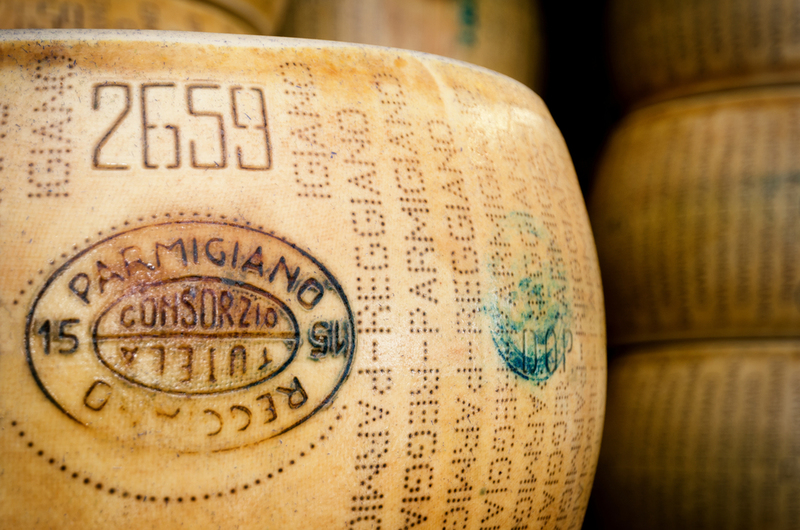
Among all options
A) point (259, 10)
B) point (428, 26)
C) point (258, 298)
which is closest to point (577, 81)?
point (428, 26)

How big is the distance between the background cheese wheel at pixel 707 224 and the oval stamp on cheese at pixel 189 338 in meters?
0.67

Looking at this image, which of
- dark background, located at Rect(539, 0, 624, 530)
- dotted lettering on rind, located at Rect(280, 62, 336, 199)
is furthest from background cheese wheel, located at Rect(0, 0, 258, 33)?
dark background, located at Rect(539, 0, 624, 530)

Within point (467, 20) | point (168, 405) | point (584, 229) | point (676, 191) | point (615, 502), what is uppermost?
point (467, 20)

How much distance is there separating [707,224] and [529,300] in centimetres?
55

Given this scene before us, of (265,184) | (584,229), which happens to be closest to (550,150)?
(584,229)

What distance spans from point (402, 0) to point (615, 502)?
80 centimetres

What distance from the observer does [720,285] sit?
93 centimetres

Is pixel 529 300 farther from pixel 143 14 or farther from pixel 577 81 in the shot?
pixel 577 81

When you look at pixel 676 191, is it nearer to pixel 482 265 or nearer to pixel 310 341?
pixel 482 265

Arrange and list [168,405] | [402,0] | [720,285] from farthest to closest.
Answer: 1. [402,0]
2. [720,285]
3. [168,405]

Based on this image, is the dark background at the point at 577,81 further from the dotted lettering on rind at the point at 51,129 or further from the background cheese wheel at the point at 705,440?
the dotted lettering on rind at the point at 51,129

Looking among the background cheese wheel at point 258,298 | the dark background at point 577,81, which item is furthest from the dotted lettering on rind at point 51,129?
the dark background at point 577,81

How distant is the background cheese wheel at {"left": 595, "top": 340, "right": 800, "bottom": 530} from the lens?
2.82ft

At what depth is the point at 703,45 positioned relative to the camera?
3.22ft
